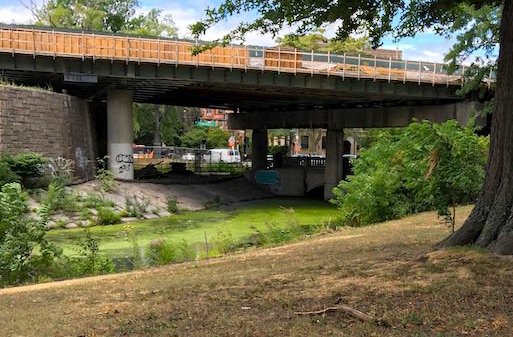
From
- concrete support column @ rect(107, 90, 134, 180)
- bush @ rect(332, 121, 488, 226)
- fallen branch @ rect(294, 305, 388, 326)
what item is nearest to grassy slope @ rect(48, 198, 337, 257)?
bush @ rect(332, 121, 488, 226)

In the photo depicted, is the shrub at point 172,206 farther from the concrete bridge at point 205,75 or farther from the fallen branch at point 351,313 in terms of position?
the fallen branch at point 351,313

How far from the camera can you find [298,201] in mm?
47781

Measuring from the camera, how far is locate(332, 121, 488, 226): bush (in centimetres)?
1184

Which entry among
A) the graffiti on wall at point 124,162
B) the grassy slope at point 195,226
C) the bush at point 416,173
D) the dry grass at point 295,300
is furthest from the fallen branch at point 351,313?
the graffiti on wall at point 124,162

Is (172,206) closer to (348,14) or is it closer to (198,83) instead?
(198,83)

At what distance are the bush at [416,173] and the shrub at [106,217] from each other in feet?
44.5

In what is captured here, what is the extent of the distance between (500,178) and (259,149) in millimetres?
51497

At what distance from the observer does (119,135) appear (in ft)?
130

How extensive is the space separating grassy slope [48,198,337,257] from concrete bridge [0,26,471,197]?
26.7 ft

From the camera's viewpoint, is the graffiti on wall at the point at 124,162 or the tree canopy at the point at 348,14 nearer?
the tree canopy at the point at 348,14

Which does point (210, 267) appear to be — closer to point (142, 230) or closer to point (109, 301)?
point (109, 301)

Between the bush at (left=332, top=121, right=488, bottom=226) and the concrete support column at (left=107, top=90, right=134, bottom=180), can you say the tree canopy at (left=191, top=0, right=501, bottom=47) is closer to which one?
the bush at (left=332, top=121, right=488, bottom=226)

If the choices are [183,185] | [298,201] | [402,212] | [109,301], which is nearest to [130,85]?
[183,185]

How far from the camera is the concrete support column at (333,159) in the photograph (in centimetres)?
5056
